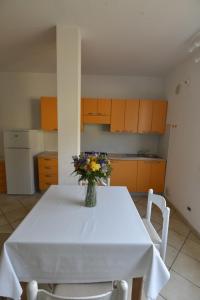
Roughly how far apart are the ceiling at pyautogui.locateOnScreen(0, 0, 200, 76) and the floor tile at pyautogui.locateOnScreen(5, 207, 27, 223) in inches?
105

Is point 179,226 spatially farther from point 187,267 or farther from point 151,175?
point 151,175

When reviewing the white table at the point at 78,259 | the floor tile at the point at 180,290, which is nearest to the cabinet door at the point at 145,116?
the floor tile at the point at 180,290

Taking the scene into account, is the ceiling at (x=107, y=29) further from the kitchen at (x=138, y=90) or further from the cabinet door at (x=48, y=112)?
the cabinet door at (x=48, y=112)

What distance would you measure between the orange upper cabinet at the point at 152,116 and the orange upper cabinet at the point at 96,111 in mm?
712

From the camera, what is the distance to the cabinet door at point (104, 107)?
12.5ft

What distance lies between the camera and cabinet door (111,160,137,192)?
3773mm

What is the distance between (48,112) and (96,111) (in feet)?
3.36

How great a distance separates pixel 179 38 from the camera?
90.8 inches

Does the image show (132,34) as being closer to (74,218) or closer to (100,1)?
(100,1)

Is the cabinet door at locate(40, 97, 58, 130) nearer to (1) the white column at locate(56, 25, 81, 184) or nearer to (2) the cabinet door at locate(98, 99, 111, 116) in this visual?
(2) the cabinet door at locate(98, 99, 111, 116)

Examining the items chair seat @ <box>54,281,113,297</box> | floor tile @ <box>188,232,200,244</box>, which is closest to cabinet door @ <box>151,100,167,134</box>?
floor tile @ <box>188,232,200,244</box>

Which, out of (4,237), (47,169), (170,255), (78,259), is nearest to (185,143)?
(170,255)

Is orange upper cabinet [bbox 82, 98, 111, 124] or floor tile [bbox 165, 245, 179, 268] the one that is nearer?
floor tile [bbox 165, 245, 179, 268]

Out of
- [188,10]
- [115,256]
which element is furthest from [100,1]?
[115,256]
